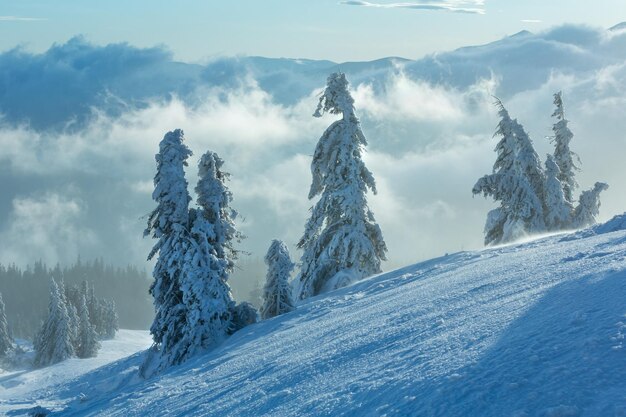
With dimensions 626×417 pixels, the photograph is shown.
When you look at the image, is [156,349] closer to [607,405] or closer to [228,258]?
[228,258]

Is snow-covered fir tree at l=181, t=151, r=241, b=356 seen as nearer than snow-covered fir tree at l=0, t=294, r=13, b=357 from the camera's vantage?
Yes

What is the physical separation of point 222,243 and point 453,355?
651 inches

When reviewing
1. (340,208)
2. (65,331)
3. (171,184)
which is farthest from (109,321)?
(171,184)

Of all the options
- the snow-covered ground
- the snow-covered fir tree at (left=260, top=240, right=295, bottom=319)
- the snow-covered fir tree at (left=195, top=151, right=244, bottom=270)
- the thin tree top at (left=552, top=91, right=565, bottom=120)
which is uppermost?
the thin tree top at (left=552, top=91, right=565, bottom=120)

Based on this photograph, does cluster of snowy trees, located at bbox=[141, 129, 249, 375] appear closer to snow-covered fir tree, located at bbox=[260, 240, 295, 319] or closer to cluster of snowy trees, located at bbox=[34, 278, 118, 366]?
snow-covered fir tree, located at bbox=[260, 240, 295, 319]

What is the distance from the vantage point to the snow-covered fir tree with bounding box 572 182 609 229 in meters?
34.1

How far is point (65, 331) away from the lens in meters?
68.7

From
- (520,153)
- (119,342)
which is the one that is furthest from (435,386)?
(119,342)

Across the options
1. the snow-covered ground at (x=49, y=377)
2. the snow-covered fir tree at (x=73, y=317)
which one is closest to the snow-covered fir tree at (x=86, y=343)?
the snow-covered fir tree at (x=73, y=317)

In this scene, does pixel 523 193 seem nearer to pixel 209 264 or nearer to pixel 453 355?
pixel 209 264

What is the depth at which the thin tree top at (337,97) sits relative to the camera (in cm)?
2884

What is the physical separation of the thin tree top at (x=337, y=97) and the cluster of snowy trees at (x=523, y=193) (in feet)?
28.6

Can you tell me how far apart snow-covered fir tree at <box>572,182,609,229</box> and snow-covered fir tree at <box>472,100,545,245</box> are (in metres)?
2.36

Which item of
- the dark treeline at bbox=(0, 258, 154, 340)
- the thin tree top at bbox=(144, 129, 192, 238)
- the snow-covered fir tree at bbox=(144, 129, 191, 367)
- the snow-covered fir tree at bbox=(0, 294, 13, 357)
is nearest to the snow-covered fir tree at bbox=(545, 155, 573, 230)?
the snow-covered fir tree at bbox=(144, 129, 191, 367)
